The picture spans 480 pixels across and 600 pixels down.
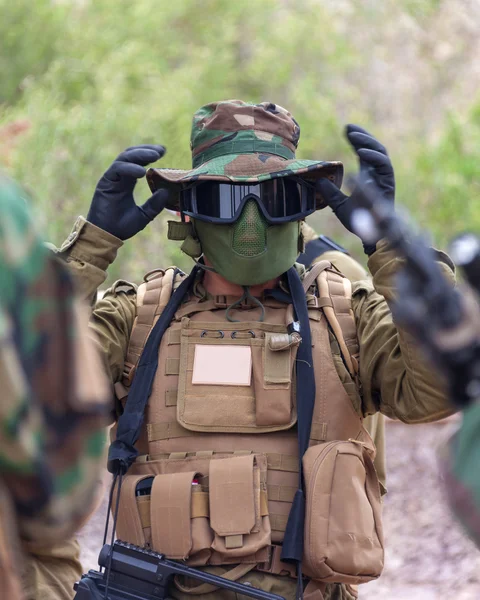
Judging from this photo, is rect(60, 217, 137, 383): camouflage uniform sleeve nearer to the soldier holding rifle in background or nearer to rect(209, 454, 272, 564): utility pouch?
rect(209, 454, 272, 564): utility pouch

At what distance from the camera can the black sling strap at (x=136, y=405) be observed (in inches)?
116

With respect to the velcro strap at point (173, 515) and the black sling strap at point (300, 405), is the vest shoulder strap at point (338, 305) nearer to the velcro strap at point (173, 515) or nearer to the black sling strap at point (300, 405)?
the black sling strap at point (300, 405)

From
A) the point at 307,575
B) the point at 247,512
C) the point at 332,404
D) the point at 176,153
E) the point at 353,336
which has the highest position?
the point at 176,153

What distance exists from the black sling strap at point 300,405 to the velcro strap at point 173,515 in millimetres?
305

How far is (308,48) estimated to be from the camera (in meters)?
16.2

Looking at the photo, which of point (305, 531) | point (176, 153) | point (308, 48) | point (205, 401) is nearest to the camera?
point (305, 531)

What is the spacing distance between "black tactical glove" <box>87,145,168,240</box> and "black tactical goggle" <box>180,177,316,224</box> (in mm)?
136

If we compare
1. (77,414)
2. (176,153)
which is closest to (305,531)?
(77,414)

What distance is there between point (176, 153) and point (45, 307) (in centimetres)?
784

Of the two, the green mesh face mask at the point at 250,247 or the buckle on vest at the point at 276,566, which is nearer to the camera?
the buckle on vest at the point at 276,566

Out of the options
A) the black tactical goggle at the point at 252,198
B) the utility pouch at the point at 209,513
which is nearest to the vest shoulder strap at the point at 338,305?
the black tactical goggle at the point at 252,198

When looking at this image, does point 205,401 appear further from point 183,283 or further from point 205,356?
point 183,283

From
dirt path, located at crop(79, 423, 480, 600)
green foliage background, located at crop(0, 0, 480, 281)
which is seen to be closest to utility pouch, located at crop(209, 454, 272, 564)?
dirt path, located at crop(79, 423, 480, 600)

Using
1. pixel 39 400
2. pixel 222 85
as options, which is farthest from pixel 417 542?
pixel 222 85
